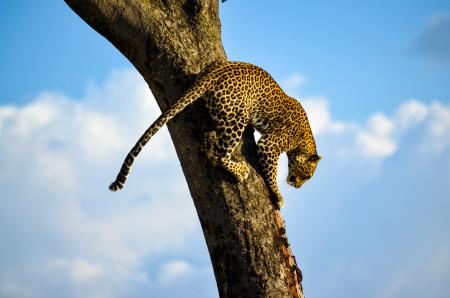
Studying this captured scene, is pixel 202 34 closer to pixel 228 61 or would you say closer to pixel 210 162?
pixel 228 61

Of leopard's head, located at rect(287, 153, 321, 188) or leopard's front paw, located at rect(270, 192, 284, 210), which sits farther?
leopard's head, located at rect(287, 153, 321, 188)

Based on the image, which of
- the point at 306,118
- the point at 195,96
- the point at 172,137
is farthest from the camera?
the point at 306,118

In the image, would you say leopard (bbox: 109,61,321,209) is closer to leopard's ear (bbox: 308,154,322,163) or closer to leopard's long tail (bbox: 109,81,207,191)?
leopard's long tail (bbox: 109,81,207,191)

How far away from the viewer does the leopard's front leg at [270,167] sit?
301 inches

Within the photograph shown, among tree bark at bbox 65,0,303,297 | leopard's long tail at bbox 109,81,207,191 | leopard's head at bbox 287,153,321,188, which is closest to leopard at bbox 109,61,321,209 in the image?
leopard's long tail at bbox 109,81,207,191

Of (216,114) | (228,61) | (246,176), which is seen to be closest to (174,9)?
(228,61)

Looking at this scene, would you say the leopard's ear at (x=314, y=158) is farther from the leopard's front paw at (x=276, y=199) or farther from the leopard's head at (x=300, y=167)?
the leopard's front paw at (x=276, y=199)

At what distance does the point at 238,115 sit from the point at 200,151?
1.98 ft

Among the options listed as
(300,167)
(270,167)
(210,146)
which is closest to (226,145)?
(210,146)

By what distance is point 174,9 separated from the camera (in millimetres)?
8078

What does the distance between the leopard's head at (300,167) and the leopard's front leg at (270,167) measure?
165 centimetres

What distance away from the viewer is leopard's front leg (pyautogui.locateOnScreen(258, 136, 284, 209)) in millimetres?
7652

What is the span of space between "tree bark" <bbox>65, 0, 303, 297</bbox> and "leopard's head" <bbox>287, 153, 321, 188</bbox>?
180 centimetres

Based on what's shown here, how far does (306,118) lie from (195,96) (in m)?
2.42
